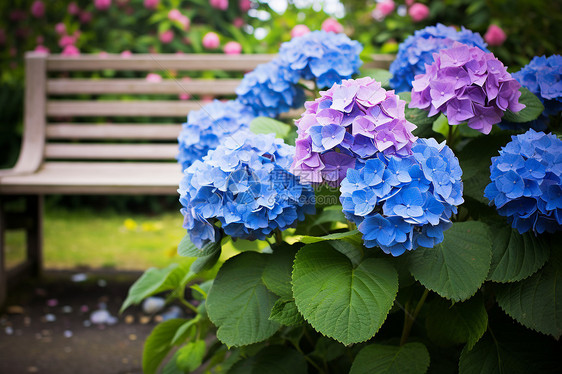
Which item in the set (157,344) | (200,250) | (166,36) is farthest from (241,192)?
(166,36)

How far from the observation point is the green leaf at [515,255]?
1021 mm

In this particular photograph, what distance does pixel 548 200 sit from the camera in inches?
39.2

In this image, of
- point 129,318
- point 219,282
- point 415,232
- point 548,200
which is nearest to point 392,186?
point 415,232

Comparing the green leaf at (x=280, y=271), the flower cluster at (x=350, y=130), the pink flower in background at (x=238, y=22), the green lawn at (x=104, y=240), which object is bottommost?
the green lawn at (x=104, y=240)

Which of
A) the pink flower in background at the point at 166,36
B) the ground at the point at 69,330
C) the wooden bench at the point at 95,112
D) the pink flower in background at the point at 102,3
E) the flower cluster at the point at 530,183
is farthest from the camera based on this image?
the pink flower in background at the point at 102,3

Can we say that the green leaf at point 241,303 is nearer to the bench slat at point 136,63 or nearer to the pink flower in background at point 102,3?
the bench slat at point 136,63

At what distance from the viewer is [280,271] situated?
3.68 ft

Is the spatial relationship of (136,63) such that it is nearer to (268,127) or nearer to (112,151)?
(112,151)

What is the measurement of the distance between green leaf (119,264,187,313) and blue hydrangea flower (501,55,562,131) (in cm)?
101

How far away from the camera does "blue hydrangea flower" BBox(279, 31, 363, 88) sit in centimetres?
146

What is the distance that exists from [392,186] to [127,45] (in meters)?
4.09

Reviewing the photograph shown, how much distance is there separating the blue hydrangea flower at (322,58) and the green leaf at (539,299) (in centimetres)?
74

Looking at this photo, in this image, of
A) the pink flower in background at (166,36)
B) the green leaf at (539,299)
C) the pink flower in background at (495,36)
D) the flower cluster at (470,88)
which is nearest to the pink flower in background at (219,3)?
the pink flower in background at (166,36)

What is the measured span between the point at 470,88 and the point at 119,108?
2465mm
